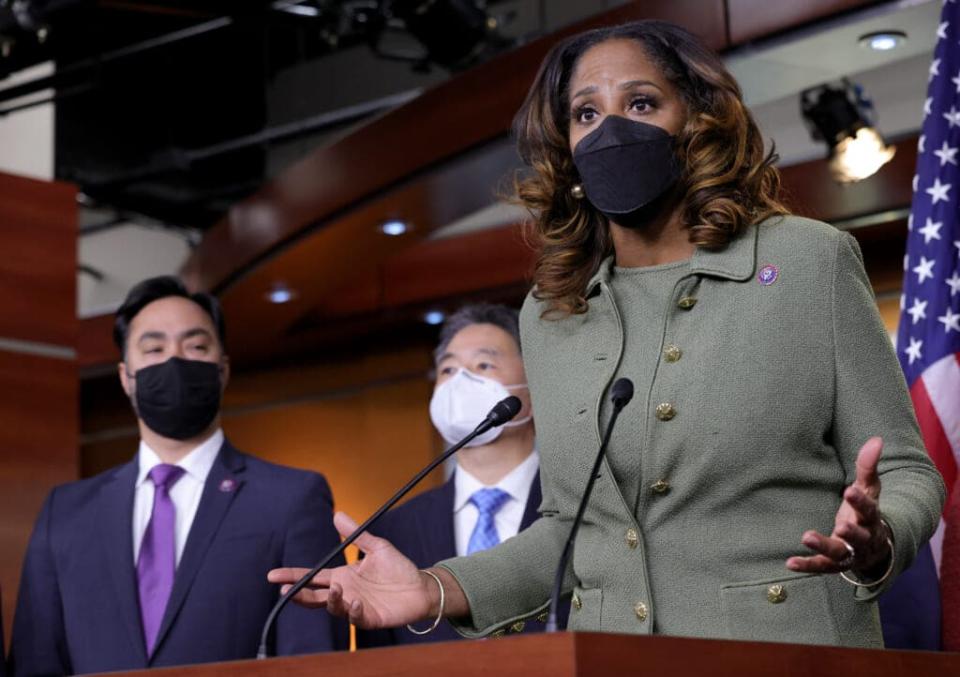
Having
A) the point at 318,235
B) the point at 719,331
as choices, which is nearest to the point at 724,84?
the point at 719,331

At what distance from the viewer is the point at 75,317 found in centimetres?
564

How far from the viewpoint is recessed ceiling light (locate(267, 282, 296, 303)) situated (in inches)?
292

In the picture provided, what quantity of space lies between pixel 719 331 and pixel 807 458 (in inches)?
7.5

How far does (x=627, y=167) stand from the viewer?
194 cm

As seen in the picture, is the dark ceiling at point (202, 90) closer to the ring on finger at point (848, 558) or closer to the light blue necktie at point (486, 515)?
the light blue necktie at point (486, 515)

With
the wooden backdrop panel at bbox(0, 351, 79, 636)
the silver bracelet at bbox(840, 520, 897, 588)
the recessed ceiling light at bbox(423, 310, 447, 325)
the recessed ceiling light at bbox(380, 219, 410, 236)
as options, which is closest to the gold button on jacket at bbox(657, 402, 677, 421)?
the silver bracelet at bbox(840, 520, 897, 588)

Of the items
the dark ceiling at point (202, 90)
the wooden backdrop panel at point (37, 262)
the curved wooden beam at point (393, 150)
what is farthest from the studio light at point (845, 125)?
the wooden backdrop panel at point (37, 262)

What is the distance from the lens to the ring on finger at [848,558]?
1.48 m

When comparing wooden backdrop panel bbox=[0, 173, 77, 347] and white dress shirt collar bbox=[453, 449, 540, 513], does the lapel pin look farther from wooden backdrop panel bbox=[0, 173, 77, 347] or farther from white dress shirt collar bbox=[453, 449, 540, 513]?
wooden backdrop panel bbox=[0, 173, 77, 347]

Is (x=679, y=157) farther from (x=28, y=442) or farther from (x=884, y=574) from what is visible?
(x=28, y=442)

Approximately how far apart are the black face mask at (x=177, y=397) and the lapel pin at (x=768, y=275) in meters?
2.08

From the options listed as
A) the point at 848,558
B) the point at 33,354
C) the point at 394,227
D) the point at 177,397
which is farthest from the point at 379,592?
the point at 394,227

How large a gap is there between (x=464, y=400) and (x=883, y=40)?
170cm

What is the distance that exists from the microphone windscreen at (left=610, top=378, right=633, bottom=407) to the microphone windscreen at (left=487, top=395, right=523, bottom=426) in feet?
0.88
